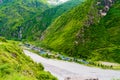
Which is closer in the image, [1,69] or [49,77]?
[1,69]

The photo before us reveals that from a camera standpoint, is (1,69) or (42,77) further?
(42,77)

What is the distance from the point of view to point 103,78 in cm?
17050

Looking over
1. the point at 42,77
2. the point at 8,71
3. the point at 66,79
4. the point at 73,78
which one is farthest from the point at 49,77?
the point at 8,71

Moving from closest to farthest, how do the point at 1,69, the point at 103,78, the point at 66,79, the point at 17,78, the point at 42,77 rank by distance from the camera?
the point at 17,78 < the point at 1,69 < the point at 42,77 < the point at 66,79 < the point at 103,78

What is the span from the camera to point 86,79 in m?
159

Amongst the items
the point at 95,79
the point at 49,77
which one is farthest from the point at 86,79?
the point at 49,77

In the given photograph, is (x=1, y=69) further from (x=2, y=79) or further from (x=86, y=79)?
(x=86, y=79)

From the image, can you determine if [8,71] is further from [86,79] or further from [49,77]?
[86,79]

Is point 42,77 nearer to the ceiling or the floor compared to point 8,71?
nearer to the floor

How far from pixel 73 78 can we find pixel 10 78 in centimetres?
13453

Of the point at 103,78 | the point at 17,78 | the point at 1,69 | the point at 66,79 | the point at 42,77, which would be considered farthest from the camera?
the point at 103,78

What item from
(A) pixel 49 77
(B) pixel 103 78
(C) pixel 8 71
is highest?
(C) pixel 8 71

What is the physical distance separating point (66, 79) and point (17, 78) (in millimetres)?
125571

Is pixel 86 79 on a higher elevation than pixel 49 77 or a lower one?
lower
